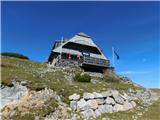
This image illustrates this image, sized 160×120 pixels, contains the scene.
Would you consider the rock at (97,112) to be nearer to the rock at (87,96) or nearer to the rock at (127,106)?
the rock at (87,96)

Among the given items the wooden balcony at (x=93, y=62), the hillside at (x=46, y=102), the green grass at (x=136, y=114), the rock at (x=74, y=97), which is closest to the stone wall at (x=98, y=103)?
the rock at (x=74, y=97)

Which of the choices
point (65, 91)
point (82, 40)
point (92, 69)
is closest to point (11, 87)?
point (65, 91)

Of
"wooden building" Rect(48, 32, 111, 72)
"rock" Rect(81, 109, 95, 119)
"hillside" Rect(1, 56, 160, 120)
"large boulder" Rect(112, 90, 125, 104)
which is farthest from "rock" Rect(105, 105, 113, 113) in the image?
"wooden building" Rect(48, 32, 111, 72)

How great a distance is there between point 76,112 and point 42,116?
3255mm

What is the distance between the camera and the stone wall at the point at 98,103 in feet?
60.4

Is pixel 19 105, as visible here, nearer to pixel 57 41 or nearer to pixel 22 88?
pixel 22 88

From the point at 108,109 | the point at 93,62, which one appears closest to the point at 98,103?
the point at 108,109

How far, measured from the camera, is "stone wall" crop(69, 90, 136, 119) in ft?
60.4

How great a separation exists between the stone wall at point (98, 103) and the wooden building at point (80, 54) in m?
18.2

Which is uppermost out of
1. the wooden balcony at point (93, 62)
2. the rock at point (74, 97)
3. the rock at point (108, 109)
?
the wooden balcony at point (93, 62)

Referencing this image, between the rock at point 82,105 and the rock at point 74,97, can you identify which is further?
the rock at point 74,97

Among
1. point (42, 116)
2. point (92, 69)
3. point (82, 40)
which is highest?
point (82, 40)

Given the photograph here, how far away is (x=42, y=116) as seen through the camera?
1623cm

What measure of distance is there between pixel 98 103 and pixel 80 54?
25520 millimetres
